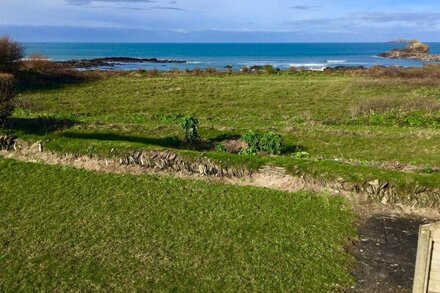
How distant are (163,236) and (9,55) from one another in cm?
5953

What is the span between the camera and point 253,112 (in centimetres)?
3725

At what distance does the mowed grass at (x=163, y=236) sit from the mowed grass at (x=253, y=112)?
192 inches

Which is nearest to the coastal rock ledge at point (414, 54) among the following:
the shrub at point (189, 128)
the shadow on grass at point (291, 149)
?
the shadow on grass at point (291, 149)

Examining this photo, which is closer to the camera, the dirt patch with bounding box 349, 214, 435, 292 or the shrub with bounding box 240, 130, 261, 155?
the dirt patch with bounding box 349, 214, 435, 292

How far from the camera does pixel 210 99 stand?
44.2m

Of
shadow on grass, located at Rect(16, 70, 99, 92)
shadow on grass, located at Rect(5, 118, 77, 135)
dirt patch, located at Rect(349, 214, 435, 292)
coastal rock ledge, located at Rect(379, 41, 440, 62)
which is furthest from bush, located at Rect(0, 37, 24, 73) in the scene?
coastal rock ledge, located at Rect(379, 41, 440, 62)

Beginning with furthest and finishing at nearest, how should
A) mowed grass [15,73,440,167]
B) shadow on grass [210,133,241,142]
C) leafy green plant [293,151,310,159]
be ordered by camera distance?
shadow on grass [210,133,241,142], mowed grass [15,73,440,167], leafy green plant [293,151,310,159]

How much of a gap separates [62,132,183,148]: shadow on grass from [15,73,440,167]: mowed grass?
0.11 meters

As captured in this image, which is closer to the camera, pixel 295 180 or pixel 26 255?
pixel 26 255

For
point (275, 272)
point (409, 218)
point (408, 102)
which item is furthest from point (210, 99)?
point (275, 272)

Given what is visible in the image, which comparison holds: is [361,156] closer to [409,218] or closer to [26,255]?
[409,218]

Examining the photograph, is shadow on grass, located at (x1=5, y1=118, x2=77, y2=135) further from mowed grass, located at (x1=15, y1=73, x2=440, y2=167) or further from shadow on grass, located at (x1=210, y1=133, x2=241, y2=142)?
shadow on grass, located at (x1=210, y1=133, x2=241, y2=142)

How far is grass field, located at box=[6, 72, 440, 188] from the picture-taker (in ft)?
62.4

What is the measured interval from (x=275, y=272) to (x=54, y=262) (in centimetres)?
529
